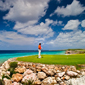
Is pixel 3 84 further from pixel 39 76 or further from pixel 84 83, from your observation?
pixel 84 83

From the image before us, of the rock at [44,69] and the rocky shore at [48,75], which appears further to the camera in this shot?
the rock at [44,69]

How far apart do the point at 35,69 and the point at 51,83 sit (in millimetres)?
3453

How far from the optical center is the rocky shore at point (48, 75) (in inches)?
272

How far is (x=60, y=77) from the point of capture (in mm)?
7867

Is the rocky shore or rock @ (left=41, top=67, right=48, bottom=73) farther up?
rock @ (left=41, top=67, right=48, bottom=73)

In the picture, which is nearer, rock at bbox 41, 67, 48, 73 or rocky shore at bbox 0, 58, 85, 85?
rocky shore at bbox 0, 58, 85, 85

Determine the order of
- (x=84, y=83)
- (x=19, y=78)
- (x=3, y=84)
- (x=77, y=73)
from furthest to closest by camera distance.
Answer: (x=77, y=73), (x=19, y=78), (x=3, y=84), (x=84, y=83)

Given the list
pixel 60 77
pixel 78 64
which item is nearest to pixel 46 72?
pixel 60 77

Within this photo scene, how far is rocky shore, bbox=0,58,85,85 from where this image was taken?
6902mm

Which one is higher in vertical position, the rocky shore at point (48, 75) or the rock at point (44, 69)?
the rock at point (44, 69)

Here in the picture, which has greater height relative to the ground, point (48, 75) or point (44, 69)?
point (44, 69)

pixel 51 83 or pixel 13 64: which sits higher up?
pixel 13 64

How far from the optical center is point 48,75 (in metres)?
8.75

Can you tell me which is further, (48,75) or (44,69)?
(44,69)
